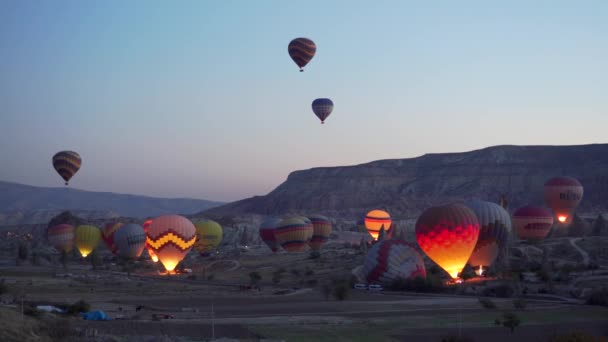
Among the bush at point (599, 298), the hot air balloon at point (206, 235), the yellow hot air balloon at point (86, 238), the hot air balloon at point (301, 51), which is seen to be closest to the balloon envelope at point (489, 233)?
the bush at point (599, 298)

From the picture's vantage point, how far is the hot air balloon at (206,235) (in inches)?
2581

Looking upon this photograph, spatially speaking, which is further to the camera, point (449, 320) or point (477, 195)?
point (477, 195)

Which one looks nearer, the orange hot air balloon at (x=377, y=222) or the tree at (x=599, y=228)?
the tree at (x=599, y=228)

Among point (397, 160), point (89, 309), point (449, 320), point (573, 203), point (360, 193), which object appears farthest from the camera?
point (397, 160)

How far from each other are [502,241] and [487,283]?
12.9ft

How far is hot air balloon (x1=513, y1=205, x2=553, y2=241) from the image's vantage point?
53469mm

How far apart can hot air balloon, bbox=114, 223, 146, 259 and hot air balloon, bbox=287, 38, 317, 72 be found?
58.2ft

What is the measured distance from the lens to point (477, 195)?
429ft

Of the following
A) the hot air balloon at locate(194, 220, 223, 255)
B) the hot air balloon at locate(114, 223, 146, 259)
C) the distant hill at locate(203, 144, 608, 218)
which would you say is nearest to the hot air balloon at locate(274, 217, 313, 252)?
the hot air balloon at locate(194, 220, 223, 255)

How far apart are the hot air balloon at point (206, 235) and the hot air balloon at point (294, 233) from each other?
5.45m

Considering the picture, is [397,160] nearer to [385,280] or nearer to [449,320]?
[385,280]

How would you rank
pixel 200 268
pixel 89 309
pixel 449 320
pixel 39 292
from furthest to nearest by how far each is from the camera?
pixel 200 268, pixel 39 292, pixel 89 309, pixel 449 320

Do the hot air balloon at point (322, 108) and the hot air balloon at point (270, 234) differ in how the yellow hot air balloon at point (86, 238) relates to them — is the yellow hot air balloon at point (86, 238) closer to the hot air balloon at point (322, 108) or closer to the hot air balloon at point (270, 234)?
the hot air balloon at point (270, 234)

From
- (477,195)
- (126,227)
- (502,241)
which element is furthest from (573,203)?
(477,195)
